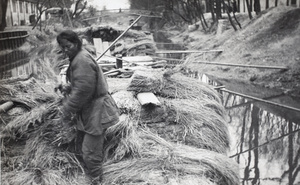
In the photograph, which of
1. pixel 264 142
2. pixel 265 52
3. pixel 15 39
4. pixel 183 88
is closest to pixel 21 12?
pixel 15 39

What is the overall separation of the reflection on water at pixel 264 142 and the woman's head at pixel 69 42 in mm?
3878

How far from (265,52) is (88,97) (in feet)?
33.9

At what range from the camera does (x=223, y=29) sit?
19047 mm

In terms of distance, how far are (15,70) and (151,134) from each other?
10546mm

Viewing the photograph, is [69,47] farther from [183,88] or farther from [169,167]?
[183,88]

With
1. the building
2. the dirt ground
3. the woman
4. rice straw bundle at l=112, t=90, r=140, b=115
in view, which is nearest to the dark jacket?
the woman

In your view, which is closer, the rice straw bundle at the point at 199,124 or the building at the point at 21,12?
the rice straw bundle at the point at 199,124

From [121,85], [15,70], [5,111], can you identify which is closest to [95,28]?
[15,70]

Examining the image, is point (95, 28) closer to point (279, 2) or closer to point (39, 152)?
point (279, 2)

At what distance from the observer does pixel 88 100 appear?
3.13m

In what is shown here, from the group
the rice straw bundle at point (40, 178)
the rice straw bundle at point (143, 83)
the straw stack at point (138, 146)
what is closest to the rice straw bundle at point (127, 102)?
the straw stack at point (138, 146)

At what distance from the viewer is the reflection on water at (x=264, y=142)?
225 inches

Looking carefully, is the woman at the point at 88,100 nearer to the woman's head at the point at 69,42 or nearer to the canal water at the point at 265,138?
the woman's head at the point at 69,42

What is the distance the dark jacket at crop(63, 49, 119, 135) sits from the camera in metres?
2.97
